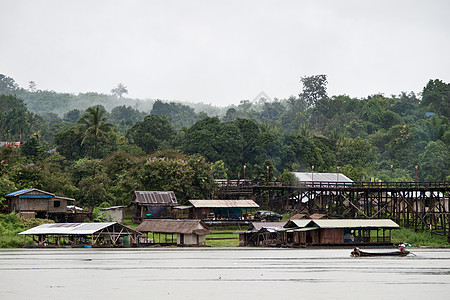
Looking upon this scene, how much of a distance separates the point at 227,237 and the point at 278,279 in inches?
1225

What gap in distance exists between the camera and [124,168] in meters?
90.2

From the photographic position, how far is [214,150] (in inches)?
4144

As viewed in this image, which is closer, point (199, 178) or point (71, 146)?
point (199, 178)

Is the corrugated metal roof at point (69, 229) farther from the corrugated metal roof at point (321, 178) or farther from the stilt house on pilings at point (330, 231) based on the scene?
the corrugated metal roof at point (321, 178)

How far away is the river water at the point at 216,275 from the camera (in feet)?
112

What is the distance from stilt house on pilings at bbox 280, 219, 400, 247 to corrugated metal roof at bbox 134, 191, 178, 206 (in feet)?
57.5

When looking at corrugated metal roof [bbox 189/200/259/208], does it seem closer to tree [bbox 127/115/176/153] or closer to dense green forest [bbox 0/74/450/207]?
dense green forest [bbox 0/74/450/207]

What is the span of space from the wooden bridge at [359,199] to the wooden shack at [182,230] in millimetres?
18458

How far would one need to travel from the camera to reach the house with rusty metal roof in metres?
77.1

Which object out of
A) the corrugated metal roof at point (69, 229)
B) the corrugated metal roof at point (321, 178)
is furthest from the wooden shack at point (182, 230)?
the corrugated metal roof at point (321, 178)

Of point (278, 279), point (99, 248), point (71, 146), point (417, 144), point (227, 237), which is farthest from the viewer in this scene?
point (417, 144)

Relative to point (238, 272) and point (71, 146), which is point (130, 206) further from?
point (238, 272)

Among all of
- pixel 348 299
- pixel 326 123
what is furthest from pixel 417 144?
pixel 348 299

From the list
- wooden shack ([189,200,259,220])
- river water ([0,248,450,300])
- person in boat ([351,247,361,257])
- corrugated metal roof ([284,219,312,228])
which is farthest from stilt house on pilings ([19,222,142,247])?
person in boat ([351,247,361,257])
